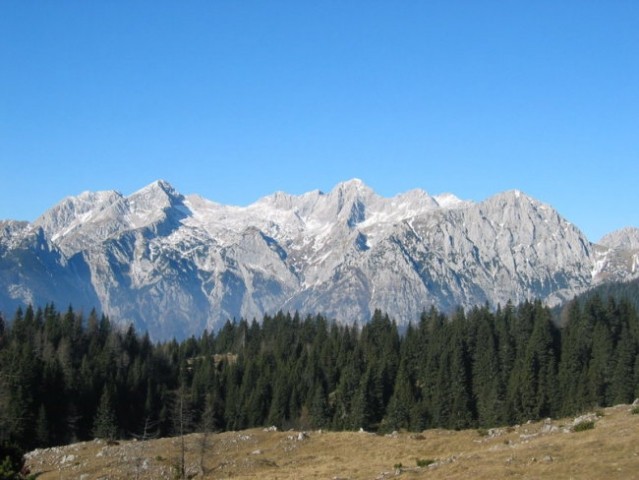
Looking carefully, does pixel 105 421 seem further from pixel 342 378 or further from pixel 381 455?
pixel 381 455

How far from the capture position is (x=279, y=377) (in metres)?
148

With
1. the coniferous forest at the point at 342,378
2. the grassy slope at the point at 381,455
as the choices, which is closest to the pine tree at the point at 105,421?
the coniferous forest at the point at 342,378

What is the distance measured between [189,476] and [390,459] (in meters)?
22.1

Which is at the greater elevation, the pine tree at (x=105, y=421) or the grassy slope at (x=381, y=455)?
the pine tree at (x=105, y=421)

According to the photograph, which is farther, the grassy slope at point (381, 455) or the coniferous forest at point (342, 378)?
the coniferous forest at point (342, 378)

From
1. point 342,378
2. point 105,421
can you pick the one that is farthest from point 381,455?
point 105,421

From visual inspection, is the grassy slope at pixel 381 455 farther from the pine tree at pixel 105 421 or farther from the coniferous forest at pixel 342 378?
the pine tree at pixel 105 421

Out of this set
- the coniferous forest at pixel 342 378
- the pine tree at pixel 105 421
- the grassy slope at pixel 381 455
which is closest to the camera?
Result: the grassy slope at pixel 381 455

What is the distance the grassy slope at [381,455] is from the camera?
128 feet

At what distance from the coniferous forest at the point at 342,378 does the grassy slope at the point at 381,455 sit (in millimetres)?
24817

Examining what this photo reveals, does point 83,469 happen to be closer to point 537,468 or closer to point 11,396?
point 11,396

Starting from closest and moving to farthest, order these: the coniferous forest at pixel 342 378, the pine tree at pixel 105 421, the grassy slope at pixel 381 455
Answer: the grassy slope at pixel 381 455, the coniferous forest at pixel 342 378, the pine tree at pixel 105 421

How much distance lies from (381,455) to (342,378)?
248 ft

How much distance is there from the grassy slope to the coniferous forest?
24.8 metres
